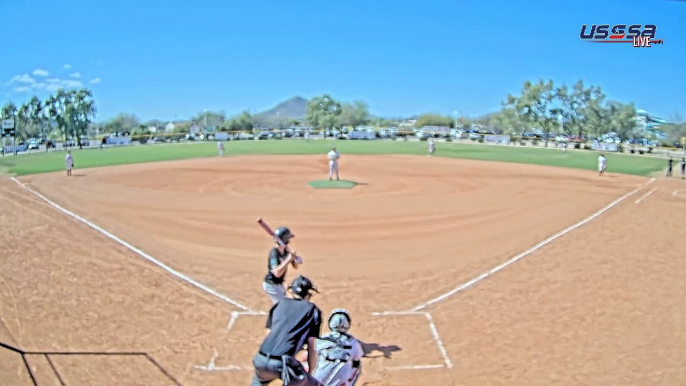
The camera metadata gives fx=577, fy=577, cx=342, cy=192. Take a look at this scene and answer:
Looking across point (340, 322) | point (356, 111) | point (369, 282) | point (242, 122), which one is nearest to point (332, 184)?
point (369, 282)

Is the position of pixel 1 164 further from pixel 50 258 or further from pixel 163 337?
pixel 163 337

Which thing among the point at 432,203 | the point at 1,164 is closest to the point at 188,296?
the point at 432,203

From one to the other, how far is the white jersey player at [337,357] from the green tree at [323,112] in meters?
120

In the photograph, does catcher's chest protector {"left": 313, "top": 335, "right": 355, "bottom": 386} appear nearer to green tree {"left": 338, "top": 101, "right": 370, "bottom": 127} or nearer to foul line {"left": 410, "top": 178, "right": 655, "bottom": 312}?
foul line {"left": 410, "top": 178, "right": 655, "bottom": 312}

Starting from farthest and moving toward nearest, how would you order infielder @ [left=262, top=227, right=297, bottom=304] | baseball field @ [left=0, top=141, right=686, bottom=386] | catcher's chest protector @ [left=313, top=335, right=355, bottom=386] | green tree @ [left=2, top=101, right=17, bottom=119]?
green tree @ [left=2, top=101, right=17, bottom=119], baseball field @ [left=0, top=141, right=686, bottom=386], infielder @ [left=262, top=227, right=297, bottom=304], catcher's chest protector @ [left=313, top=335, right=355, bottom=386]

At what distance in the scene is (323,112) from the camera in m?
127

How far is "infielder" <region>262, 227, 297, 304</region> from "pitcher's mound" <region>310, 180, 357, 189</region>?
20250 millimetres

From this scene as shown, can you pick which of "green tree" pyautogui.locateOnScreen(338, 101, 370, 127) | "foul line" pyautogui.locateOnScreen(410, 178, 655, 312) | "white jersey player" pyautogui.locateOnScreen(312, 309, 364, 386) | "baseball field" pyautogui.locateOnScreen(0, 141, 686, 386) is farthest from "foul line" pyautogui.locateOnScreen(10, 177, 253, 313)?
"green tree" pyautogui.locateOnScreen(338, 101, 370, 127)

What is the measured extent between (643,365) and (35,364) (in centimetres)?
909

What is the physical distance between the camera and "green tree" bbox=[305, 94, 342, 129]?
125 meters

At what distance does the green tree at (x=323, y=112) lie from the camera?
12512cm

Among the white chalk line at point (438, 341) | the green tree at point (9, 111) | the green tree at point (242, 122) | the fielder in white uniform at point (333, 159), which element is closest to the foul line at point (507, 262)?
the white chalk line at point (438, 341)

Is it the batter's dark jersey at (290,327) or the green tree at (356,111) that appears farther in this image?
the green tree at (356,111)

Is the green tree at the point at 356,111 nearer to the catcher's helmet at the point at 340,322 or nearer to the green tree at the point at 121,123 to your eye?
the green tree at the point at 121,123
